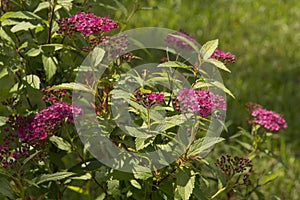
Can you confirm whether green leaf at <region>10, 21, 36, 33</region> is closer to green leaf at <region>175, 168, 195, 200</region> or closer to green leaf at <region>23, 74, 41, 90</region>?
green leaf at <region>23, 74, 41, 90</region>

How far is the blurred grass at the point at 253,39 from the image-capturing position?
182 inches

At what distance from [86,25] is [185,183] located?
610 millimetres

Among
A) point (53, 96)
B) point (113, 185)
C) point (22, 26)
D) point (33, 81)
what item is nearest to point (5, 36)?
point (22, 26)

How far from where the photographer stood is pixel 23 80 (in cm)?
213

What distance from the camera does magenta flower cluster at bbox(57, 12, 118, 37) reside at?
181 cm

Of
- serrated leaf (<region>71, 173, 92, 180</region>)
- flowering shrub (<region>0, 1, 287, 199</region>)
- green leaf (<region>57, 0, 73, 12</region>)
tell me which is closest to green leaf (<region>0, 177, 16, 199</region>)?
flowering shrub (<region>0, 1, 287, 199</region>)

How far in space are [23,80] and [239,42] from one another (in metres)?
3.69

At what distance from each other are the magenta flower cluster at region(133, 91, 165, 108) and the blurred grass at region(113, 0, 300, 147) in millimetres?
2657

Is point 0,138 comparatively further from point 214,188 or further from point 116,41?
point 214,188

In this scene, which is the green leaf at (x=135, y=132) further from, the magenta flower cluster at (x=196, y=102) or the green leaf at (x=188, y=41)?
the green leaf at (x=188, y=41)

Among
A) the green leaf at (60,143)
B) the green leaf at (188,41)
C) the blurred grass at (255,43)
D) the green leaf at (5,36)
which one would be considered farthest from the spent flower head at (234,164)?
the blurred grass at (255,43)

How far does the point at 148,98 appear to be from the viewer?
168 cm

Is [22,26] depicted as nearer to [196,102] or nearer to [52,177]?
[52,177]

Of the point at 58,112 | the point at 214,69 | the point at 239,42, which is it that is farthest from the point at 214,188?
the point at 239,42
